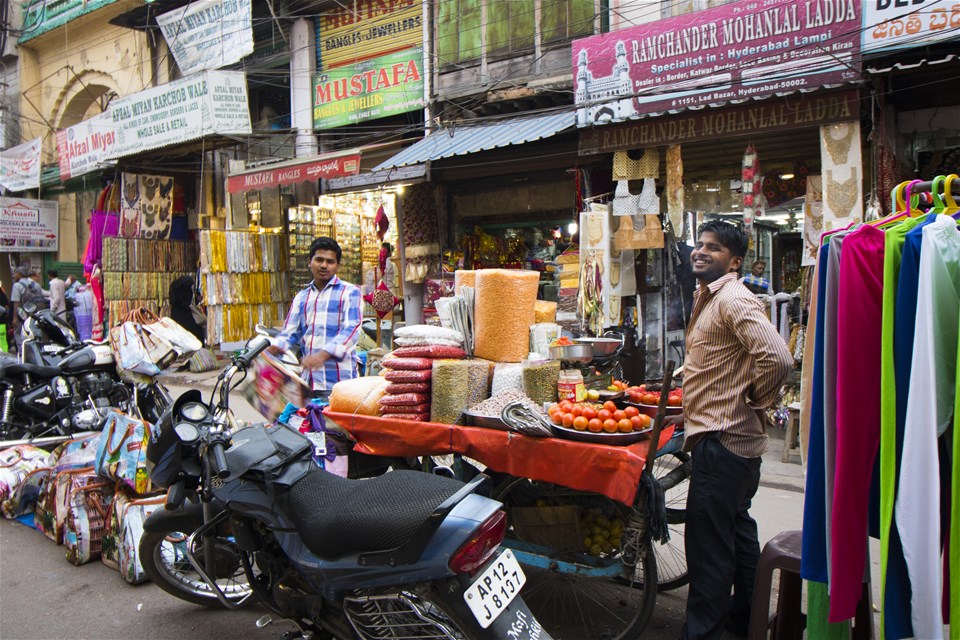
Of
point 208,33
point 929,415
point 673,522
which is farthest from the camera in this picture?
point 208,33

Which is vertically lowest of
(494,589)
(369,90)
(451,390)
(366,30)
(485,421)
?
(494,589)

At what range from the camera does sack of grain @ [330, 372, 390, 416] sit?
3877 millimetres

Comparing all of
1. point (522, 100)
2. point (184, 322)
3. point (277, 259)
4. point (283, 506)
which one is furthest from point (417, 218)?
point (283, 506)

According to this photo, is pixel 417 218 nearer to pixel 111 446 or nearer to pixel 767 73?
pixel 767 73

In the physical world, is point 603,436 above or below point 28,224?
below

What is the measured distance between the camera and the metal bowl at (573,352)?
3.61m

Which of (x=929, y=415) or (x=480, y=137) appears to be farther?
(x=480, y=137)

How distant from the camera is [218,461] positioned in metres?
2.64

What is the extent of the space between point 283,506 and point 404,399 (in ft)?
3.87

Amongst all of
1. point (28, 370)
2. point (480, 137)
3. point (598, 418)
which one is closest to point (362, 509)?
point (598, 418)

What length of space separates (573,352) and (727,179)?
515cm

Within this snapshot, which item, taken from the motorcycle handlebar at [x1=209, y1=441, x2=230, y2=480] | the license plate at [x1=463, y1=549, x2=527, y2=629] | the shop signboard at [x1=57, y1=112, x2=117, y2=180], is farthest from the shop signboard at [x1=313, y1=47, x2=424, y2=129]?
the license plate at [x1=463, y1=549, x2=527, y2=629]

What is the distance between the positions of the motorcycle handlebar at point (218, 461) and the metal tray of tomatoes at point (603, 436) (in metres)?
1.44

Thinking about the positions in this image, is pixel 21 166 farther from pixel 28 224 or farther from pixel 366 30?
pixel 366 30
